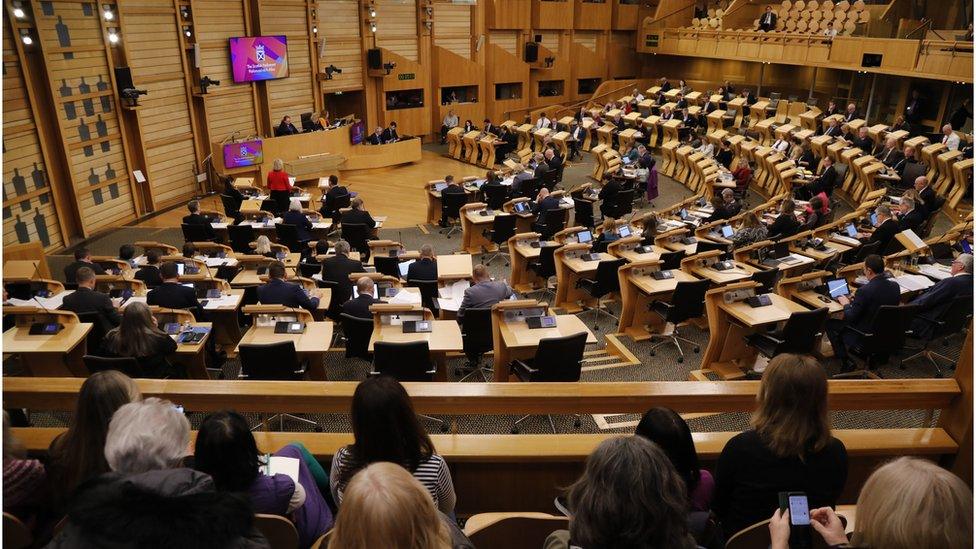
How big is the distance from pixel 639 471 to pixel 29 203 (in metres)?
11.9

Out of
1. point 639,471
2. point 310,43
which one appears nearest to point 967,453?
point 639,471

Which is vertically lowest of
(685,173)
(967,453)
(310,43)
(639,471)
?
(685,173)

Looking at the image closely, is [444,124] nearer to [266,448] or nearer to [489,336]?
[489,336]

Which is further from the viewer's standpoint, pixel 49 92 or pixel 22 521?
pixel 49 92

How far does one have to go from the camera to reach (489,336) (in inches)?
236

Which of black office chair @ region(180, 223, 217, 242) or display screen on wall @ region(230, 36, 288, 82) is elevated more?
display screen on wall @ region(230, 36, 288, 82)

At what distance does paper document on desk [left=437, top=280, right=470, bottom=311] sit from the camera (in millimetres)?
6598

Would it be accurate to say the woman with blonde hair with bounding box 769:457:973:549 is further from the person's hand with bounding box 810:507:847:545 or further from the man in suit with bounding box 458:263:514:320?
the man in suit with bounding box 458:263:514:320

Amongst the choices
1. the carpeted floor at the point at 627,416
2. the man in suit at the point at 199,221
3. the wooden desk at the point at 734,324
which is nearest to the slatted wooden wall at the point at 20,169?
the man in suit at the point at 199,221

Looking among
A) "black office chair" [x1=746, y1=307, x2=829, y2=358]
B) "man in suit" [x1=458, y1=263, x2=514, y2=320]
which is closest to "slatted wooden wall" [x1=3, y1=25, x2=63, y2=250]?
"man in suit" [x1=458, y1=263, x2=514, y2=320]

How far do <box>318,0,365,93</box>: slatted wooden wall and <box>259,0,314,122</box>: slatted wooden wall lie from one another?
175 mm

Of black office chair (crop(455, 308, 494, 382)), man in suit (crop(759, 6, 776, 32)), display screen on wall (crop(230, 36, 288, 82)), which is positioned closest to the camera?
black office chair (crop(455, 308, 494, 382))

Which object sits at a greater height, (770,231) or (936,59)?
(936,59)

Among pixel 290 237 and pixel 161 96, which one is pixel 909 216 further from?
pixel 161 96
